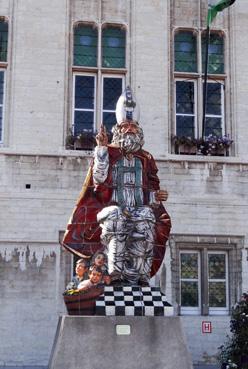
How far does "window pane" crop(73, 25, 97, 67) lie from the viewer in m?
14.2

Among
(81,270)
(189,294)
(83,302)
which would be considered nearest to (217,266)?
(189,294)

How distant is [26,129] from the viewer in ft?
44.3

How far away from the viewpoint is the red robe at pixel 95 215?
822cm

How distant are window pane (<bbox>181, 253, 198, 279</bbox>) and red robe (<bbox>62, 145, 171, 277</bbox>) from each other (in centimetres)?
512

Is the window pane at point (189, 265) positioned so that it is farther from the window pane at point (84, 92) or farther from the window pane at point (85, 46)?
the window pane at point (85, 46)

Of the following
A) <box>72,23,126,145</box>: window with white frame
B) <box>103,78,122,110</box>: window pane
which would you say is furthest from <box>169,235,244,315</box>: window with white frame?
<box>103,78,122,110</box>: window pane

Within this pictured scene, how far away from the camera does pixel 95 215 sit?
326 inches

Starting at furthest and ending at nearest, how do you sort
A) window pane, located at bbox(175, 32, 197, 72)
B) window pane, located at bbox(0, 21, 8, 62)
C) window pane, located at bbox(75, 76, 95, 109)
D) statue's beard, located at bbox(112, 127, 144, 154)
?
window pane, located at bbox(175, 32, 197, 72), window pane, located at bbox(75, 76, 95, 109), window pane, located at bbox(0, 21, 8, 62), statue's beard, located at bbox(112, 127, 144, 154)

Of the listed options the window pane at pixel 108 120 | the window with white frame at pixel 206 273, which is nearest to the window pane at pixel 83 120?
the window pane at pixel 108 120

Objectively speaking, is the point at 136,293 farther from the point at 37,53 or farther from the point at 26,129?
the point at 37,53

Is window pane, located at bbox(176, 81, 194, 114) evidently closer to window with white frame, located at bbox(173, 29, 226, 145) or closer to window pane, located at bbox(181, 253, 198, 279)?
window with white frame, located at bbox(173, 29, 226, 145)

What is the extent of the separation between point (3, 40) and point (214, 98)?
4644 millimetres

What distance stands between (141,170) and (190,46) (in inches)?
268

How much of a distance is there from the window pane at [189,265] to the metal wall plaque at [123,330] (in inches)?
244
